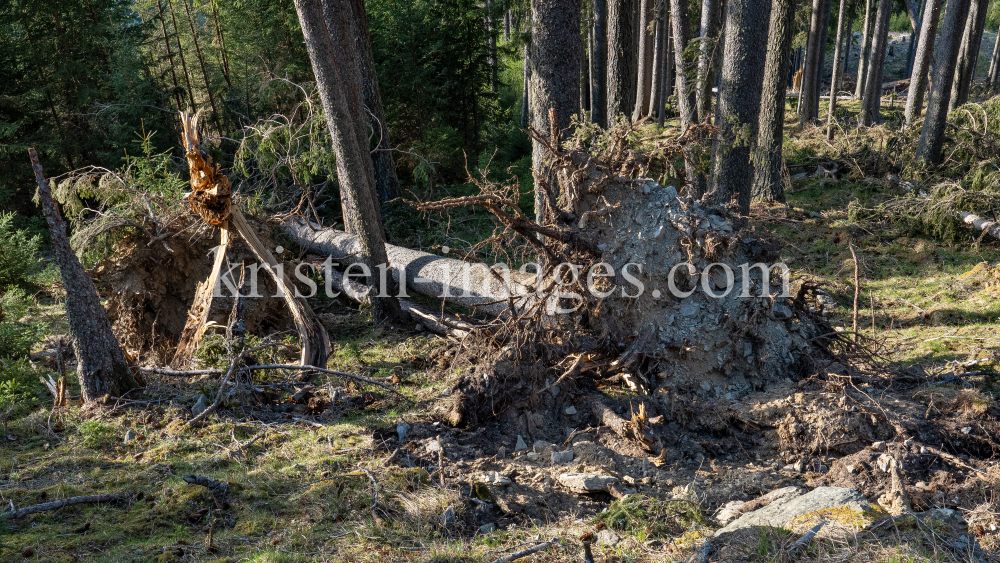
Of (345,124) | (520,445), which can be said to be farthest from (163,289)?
(520,445)

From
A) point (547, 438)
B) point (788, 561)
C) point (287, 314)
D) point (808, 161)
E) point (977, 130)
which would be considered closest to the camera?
point (788, 561)

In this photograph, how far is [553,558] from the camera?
348 centimetres

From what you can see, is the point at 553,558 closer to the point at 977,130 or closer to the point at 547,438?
the point at 547,438

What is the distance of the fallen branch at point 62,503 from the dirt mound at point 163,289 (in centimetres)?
284

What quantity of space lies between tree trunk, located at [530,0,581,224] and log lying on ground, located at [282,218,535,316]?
97 centimetres

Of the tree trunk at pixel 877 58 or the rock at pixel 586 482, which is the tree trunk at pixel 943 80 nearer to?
the tree trunk at pixel 877 58

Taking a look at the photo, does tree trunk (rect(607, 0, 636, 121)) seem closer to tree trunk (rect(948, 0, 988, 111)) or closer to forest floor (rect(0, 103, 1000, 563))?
forest floor (rect(0, 103, 1000, 563))

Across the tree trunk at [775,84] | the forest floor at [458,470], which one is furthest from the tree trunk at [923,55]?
the forest floor at [458,470]

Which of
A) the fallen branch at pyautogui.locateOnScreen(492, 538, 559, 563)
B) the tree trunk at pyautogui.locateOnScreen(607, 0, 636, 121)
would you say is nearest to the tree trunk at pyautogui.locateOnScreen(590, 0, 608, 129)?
the tree trunk at pyautogui.locateOnScreen(607, 0, 636, 121)

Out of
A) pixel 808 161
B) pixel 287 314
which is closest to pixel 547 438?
pixel 287 314

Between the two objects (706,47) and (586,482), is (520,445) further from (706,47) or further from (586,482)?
(706,47)

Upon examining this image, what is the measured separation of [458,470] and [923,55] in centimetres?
1407

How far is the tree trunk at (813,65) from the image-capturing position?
16734 millimetres

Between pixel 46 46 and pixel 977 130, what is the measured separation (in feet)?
A: 55.5
